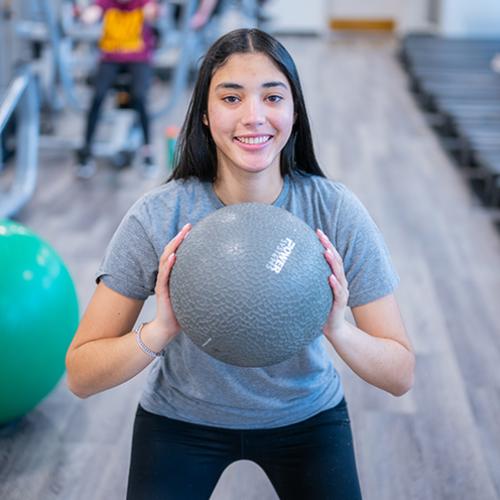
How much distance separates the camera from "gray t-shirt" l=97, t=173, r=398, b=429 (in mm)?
1220

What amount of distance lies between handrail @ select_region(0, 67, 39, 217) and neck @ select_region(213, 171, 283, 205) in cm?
230

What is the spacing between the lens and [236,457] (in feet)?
4.26

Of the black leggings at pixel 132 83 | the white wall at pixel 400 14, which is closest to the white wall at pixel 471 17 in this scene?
the white wall at pixel 400 14

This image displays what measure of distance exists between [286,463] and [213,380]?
0.20 metres

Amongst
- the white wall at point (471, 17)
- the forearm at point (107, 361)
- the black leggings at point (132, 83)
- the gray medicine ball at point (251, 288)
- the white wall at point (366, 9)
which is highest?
the gray medicine ball at point (251, 288)

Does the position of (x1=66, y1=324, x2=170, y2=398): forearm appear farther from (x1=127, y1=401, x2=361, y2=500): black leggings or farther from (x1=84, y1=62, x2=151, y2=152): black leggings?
(x1=84, y1=62, x2=151, y2=152): black leggings

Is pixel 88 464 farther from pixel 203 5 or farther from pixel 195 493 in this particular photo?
pixel 203 5

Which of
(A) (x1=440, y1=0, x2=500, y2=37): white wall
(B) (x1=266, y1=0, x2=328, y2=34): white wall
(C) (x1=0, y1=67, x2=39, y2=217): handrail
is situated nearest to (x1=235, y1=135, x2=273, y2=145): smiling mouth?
(C) (x1=0, y1=67, x2=39, y2=217): handrail

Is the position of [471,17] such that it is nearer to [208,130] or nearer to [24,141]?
[24,141]

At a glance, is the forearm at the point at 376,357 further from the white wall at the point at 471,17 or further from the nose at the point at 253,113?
the white wall at the point at 471,17

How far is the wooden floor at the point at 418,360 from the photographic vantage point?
1.84 m

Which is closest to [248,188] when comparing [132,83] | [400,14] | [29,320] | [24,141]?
[29,320]

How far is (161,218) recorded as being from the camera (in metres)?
1.22

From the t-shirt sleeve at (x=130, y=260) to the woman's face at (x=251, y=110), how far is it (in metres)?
0.20
